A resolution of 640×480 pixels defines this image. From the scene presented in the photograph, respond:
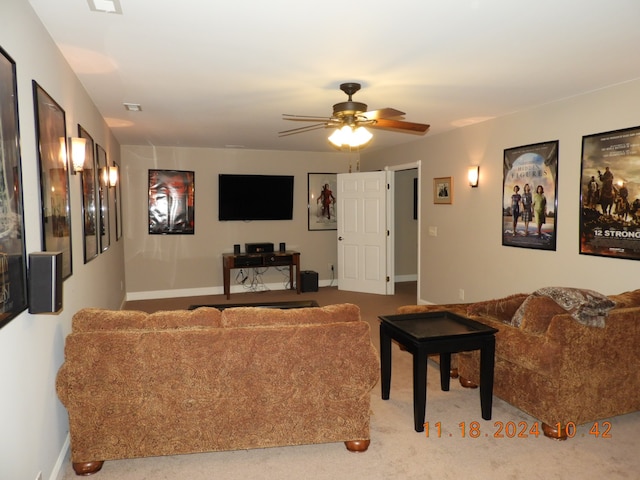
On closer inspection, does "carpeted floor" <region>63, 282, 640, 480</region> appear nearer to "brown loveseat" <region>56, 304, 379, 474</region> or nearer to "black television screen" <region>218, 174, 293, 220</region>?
"brown loveseat" <region>56, 304, 379, 474</region>

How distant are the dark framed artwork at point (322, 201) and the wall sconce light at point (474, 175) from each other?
3025 mm

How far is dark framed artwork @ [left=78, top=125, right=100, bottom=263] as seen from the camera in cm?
341

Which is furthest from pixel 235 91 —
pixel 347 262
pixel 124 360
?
pixel 347 262

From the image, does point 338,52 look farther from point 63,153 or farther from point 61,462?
point 61,462

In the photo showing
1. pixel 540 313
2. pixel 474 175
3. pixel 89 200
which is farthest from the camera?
pixel 474 175

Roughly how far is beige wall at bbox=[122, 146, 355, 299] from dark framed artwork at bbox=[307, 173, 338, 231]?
0.10 metres

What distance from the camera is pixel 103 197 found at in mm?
4465

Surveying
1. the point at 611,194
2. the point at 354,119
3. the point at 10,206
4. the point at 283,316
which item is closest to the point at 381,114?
the point at 354,119

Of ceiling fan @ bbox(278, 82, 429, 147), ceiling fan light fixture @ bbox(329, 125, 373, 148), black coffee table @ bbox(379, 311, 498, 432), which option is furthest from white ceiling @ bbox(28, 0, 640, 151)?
black coffee table @ bbox(379, 311, 498, 432)

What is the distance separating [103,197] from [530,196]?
4.41m

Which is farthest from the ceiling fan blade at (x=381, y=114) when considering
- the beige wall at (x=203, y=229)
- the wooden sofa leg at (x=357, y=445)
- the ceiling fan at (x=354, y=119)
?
the beige wall at (x=203, y=229)

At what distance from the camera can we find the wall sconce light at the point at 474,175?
17.5 ft

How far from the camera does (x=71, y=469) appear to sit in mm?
2471

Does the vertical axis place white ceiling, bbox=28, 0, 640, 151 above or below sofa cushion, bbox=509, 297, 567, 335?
above
